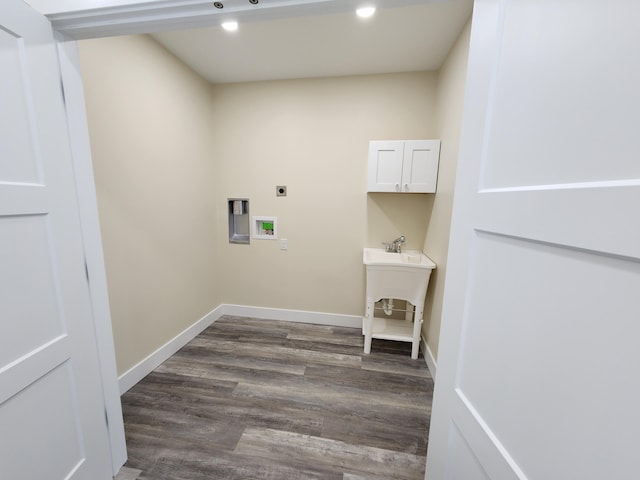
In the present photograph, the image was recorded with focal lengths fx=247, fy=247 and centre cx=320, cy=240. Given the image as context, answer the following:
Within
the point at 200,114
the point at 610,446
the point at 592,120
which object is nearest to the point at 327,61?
the point at 200,114

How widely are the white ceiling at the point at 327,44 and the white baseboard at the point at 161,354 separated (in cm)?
253

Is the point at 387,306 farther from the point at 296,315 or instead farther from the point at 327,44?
the point at 327,44

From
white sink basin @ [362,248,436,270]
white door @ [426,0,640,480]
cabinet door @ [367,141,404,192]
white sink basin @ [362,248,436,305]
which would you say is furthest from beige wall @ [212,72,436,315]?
white door @ [426,0,640,480]

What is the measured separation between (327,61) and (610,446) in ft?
8.77

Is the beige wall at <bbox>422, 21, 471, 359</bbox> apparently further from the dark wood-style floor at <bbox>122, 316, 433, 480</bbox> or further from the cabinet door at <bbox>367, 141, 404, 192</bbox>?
the dark wood-style floor at <bbox>122, 316, 433, 480</bbox>

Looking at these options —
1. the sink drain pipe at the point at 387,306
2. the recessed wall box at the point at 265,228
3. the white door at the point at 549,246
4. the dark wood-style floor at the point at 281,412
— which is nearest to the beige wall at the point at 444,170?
the sink drain pipe at the point at 387,306

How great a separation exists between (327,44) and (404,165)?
118 centimetres

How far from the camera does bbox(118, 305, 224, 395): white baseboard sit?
6.04 ft

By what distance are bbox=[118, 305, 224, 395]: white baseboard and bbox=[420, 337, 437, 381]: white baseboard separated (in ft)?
7.50

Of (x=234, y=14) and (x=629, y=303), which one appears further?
(x=234, y=14)

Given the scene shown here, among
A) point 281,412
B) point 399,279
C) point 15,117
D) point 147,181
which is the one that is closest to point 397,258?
point 399,279

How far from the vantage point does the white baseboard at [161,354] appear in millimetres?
1842

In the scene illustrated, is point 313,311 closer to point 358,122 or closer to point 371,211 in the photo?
point 371,211

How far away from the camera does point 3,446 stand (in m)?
0.82
